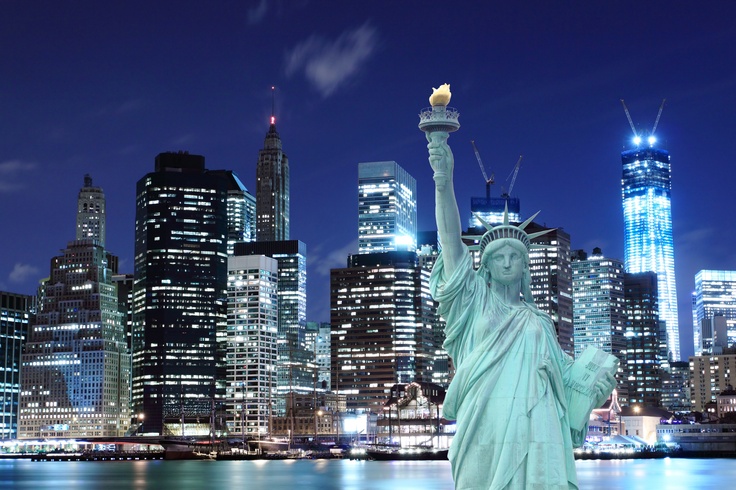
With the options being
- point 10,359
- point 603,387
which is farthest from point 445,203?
point 10,359

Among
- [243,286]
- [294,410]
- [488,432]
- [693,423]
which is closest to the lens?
[488,432]

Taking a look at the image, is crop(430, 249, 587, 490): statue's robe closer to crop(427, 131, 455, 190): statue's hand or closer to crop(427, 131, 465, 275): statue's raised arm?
crop(427, 131, 465, 275): statue's raised arm

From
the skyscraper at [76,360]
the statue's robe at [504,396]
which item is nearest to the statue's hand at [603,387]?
the statue's robe at [504,396]

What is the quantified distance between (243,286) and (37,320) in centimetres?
3498

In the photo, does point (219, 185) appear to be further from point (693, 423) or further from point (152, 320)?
point (693, 423)

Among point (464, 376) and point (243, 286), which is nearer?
point (464, 376)

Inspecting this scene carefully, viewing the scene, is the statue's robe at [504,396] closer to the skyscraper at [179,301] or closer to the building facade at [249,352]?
the skyscraper at [179,301]

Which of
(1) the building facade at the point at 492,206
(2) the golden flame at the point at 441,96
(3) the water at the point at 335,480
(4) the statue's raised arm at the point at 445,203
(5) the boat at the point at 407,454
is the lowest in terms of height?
(5) the boat at the point at 407,454

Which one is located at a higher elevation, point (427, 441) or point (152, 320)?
point (152, 320)

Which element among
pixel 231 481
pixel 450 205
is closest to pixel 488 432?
pixel 450 205

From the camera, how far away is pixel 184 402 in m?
185

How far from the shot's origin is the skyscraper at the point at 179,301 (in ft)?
609

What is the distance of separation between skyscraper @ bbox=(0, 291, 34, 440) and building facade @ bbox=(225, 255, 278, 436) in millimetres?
36320

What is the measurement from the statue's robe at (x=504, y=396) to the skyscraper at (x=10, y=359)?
188524 millimetres
